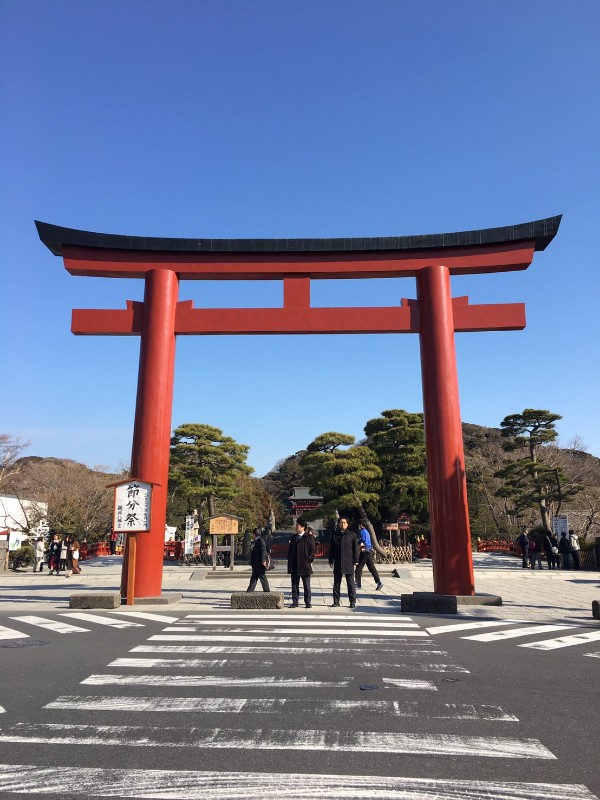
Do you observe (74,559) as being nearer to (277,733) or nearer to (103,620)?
(103,620)

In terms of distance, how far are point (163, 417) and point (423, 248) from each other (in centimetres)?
706

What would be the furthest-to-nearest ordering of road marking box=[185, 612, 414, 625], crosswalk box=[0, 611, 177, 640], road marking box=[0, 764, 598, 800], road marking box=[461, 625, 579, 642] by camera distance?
1. road marking box=[185, 612, 414, 625]
2. crosswalk box=[0, 611, 177, 640]
3. road marking box=[461, 625, 579, 642]
4. road marking box=[0, 764, 598, 800]

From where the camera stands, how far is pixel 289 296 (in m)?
12.8

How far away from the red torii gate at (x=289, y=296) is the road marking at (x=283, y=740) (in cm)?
796

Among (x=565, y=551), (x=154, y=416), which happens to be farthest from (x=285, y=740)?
(x=565, y=551)

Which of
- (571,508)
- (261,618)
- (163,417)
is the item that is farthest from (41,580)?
(571,508)

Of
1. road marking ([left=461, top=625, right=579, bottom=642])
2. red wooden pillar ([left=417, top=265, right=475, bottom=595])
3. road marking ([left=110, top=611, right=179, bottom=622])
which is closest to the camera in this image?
road marking ([left=461, top=625, right=579, bottom=642])

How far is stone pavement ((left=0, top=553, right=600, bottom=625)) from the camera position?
10375 mm

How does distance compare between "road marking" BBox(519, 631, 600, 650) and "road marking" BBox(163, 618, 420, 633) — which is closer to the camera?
"road marking" BBox(519, 631, 600, 650)

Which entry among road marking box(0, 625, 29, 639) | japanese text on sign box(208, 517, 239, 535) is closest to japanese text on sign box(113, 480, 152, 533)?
road marking box(0, 625, 29, 639)

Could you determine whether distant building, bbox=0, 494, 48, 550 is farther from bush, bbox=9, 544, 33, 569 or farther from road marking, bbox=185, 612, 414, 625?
road marking, bbox=185, 612, 414, 625

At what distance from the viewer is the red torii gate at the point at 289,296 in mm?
11953

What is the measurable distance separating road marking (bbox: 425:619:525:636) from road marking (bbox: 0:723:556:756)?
4403mm

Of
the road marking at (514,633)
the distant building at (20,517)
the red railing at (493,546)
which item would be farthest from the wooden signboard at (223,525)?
the red railing at (493,546)
